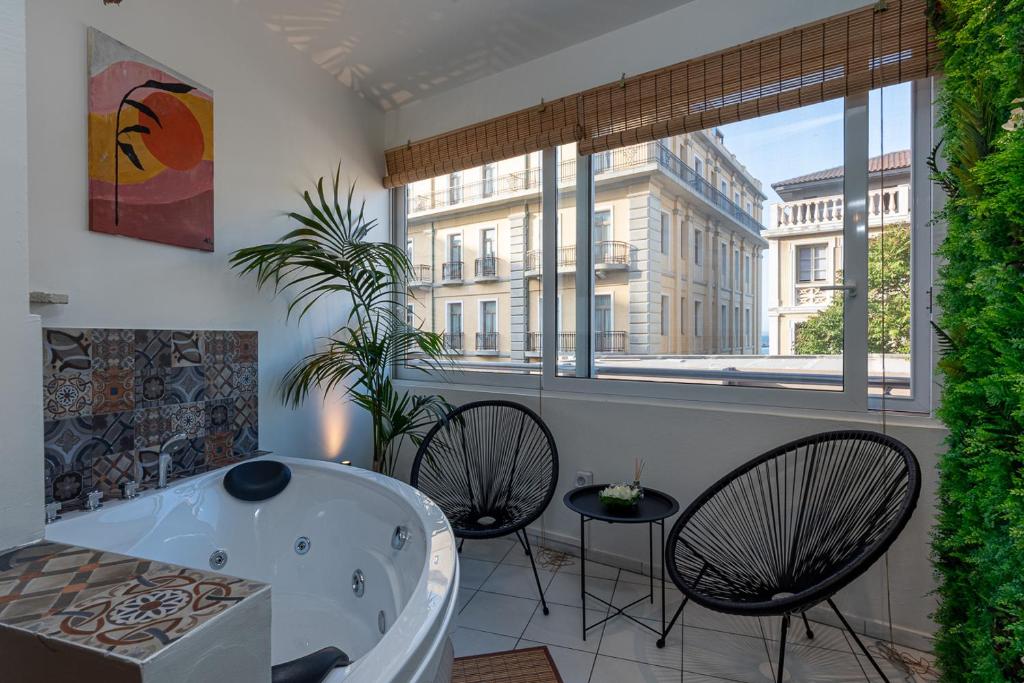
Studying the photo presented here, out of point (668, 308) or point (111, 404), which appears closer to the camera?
Answer: point (111, 404)

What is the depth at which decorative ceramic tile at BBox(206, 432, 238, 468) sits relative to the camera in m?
2.22

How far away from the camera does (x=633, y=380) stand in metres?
2.53

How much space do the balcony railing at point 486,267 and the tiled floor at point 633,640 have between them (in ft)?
5.71

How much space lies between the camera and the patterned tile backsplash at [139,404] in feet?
5.57

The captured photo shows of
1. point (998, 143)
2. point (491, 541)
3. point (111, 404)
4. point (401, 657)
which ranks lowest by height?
point (491, 541)

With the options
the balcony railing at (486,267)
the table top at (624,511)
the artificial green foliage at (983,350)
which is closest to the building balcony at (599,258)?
the balcony railing at (486,267)

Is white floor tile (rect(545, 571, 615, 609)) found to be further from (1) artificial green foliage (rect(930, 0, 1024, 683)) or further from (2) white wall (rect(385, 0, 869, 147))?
(2) white wall (rect(385, 0, 869, 147))

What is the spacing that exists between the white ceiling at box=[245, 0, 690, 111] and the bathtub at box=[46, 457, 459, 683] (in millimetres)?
2215

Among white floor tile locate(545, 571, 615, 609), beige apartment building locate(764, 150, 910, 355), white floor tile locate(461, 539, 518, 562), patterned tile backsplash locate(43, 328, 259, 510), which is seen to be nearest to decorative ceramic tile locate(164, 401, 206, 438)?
patterned tile backsplash locate(43, 328, 259, 510)

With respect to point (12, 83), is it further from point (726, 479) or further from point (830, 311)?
point (830, 311)

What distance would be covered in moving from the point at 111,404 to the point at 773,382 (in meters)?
2.78

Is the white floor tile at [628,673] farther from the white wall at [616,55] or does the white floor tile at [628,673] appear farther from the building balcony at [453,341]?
the white wall at [616,55]

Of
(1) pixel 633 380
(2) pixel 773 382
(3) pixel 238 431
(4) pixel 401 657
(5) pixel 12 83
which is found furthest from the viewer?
(1) pixel 633 380

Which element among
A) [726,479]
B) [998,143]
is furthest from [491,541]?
[998,143]
